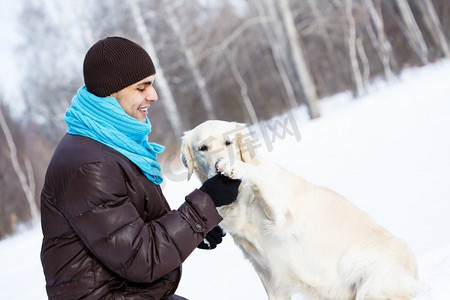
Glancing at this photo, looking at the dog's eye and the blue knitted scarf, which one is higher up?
the blue knitted scarf

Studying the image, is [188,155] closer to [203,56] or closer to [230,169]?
[230,169]

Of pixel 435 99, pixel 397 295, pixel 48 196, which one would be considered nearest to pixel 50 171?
pixel 48 196

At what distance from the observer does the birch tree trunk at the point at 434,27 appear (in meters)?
14.7

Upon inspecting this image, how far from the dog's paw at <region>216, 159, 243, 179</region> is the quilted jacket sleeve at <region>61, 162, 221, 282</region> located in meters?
0.32

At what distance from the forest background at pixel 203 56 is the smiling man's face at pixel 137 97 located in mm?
7466

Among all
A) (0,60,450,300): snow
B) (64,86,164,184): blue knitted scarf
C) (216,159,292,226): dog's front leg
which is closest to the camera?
(64,86,164,184): blue knitted scarf

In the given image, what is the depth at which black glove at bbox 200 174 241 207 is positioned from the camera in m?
1.86

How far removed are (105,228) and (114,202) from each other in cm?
10

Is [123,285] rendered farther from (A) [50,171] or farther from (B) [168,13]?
(B) [168,13]

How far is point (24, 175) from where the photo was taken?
13.6m

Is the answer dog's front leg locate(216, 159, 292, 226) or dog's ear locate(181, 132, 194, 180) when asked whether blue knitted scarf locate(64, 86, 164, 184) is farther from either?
dog's ear locate(181, 132, 194, 180)

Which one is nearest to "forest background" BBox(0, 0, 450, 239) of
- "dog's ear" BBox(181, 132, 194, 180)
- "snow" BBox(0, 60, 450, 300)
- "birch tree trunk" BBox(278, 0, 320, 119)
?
"birch tree trunk" BBox(278, 0, 320, 119)

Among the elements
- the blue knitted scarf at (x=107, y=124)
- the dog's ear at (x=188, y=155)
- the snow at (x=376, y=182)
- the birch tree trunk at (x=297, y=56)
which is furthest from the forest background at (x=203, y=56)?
the blue knitted scarf at (x=107, y=124)

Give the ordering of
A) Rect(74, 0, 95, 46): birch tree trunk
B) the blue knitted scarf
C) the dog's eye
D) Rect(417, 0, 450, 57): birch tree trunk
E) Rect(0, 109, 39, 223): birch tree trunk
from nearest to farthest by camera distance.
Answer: the blue knitted scarf
the dog's eye
Rect(74, 0, 95, 46): birch tree trunk
Rect(0, 109, 39, 223): birch tree trunk
Rect(417, 0, 450, 57): birch tree trunk
